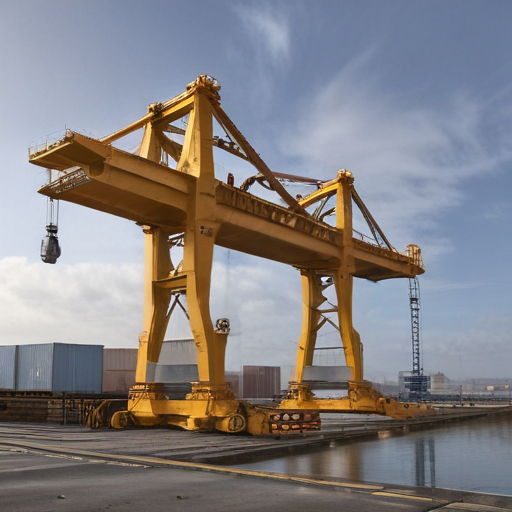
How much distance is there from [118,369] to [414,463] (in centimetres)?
3768

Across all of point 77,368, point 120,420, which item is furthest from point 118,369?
point 120,420

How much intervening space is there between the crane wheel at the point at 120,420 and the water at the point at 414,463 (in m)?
9.33

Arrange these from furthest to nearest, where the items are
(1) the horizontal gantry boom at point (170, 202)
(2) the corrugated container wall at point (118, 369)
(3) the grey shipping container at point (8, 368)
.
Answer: (2) the corrugated container wall at point (118, 369) < (3) the grey shipping container at point (8, 368) < (1) the horizontal gantry boom at point (170, 202)

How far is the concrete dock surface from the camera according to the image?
8508 millimetres

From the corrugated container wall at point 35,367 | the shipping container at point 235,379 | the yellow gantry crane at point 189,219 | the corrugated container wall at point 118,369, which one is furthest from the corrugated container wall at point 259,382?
the yellow gantry crane at point 189,219

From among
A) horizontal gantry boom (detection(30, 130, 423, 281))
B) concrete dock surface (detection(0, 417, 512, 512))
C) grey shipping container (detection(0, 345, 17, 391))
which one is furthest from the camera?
grey shipping container (detection(0, 345, 17, 391))

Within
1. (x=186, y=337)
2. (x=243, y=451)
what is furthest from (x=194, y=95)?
(x=243, y=451)

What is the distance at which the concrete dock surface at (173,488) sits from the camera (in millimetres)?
8508

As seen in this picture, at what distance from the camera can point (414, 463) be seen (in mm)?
14922

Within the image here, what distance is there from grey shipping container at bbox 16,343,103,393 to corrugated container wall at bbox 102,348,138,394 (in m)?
8.33

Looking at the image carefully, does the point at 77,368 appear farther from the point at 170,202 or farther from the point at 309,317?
the point at 170,202

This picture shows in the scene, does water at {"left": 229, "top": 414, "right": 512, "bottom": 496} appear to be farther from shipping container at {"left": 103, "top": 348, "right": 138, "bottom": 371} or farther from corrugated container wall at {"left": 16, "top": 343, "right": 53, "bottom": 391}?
shipping container at {"left": 103, "top": 348, "right": 138, "bottom": 371}

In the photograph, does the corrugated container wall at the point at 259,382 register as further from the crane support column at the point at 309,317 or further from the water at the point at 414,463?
the water at the point at 414,463

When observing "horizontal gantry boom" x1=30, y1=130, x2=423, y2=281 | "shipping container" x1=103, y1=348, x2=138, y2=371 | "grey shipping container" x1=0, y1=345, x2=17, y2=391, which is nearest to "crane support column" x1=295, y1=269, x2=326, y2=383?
"horizontal gantry boom" x1=30, y1=130, x2=423, y2=281
